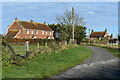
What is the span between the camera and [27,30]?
186 feet

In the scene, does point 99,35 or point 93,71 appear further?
point 99,35

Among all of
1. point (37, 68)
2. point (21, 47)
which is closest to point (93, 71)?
point (37, 68)

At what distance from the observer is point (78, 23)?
4347cm

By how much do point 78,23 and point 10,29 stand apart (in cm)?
2802

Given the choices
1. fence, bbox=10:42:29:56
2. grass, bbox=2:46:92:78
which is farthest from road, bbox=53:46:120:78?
fence, bbox=10:42:29:56

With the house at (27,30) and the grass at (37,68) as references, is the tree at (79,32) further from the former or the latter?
the grass at (37,68)

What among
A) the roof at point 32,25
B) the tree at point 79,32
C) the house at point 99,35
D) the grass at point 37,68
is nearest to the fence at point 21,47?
the grass at point 37,68

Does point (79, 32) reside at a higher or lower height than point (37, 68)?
higher

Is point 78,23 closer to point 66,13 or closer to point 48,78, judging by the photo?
point 66,13

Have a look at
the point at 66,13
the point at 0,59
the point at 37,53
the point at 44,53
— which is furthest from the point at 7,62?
the point at 66,13

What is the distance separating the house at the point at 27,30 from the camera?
54.4m

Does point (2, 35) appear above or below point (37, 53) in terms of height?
above

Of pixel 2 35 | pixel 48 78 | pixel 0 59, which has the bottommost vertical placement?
pixel 48 78

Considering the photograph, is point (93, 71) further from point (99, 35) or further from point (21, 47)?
point (99, 35)
